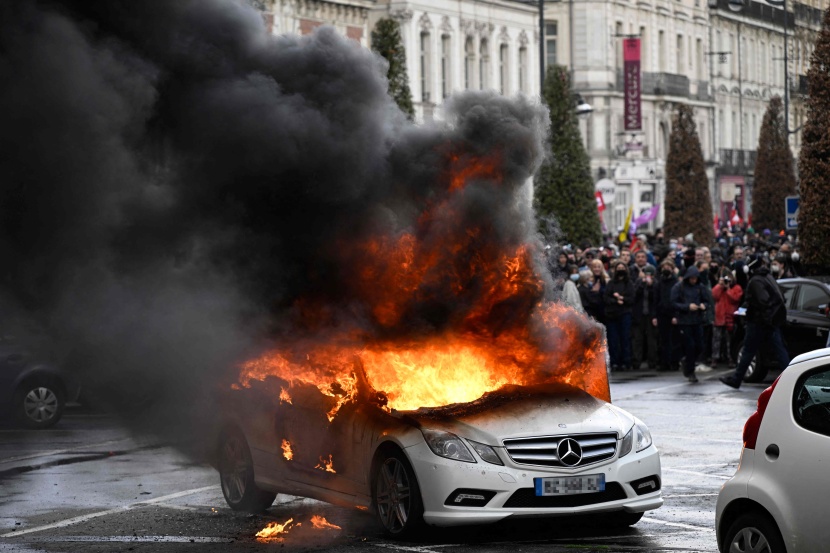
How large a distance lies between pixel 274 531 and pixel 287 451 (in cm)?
62

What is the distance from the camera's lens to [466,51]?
6041 centimetres

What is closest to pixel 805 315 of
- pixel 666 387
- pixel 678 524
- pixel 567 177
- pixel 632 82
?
pixel 666 387

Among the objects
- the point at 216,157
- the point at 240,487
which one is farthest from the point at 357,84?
the point at 240,487

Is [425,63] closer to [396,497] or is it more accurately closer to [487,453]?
[396,497]

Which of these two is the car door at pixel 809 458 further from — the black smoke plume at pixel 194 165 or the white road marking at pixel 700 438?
the white road marking at pixel 700 438

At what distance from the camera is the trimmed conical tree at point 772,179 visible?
64.7 meters

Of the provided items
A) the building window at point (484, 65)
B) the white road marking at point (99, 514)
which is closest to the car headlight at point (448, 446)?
the white road marking at point (99, 514)

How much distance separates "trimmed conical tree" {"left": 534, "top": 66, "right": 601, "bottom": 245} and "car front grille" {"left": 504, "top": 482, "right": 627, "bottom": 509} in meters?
41.6

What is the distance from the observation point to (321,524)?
40.4 ft

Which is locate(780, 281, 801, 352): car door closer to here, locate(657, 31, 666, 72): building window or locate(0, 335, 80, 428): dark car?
locate(0, 335, 80, 428): dark car

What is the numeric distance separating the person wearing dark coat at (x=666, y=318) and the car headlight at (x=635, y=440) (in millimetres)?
14502

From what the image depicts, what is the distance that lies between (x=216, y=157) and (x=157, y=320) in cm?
140

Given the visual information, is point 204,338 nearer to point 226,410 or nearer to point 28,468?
point 226,410

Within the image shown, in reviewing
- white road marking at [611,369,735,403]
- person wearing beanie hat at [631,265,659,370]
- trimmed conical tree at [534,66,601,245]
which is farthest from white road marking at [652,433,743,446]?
trimmed conical tree at [534,66,601,245]
